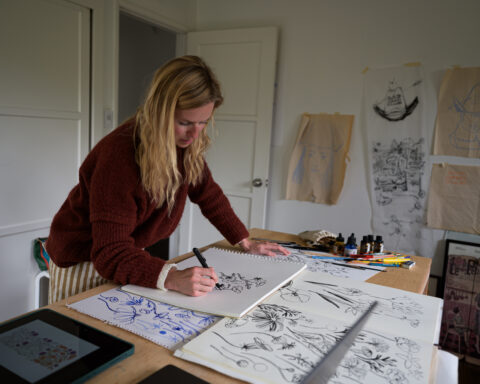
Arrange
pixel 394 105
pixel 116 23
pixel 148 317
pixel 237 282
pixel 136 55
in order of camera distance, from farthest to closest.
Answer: pixel 136 55 < pixel 394 105 < pixel 116 23 < pixel 237 282 < pixel 148 317

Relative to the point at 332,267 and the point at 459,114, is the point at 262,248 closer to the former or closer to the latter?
the point at 332,267

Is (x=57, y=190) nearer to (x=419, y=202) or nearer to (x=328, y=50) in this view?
(x=328, y=50)

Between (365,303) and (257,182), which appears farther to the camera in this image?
(257,182)

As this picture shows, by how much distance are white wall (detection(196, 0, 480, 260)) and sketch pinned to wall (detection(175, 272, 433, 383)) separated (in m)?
2.03

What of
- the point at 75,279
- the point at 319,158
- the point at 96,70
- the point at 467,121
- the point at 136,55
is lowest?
the point at 75,279

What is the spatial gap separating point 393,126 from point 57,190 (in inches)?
85.6

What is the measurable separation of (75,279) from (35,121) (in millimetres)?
1393

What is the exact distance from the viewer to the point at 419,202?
2.61 metres

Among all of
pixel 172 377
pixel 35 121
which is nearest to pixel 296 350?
pixel 172 377

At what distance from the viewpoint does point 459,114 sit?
2.43m

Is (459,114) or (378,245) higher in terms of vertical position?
(459,114)

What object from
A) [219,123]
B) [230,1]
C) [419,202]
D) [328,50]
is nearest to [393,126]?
[419,202]

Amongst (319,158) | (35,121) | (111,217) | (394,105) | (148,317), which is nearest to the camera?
(148,317)

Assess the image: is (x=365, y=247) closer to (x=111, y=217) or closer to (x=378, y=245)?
(x=378, y=245)
